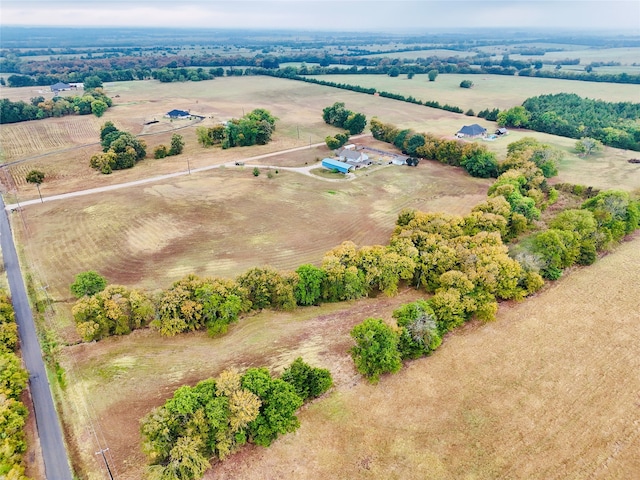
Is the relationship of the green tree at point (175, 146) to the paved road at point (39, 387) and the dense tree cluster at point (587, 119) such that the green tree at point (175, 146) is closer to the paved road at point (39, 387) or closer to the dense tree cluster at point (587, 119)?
the paved road at point (39, 387)

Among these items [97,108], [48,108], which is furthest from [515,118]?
[48,108]

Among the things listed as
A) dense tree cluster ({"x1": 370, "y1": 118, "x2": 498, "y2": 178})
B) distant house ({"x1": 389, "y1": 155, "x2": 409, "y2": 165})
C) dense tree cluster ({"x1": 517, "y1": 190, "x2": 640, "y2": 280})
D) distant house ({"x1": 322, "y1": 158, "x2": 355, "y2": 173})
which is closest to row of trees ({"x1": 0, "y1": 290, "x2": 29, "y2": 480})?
dense tree cluster ({"x1": 517, "y1": 190, "x2": 640, "y2": 280})

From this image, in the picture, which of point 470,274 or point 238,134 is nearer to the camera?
point 470,274

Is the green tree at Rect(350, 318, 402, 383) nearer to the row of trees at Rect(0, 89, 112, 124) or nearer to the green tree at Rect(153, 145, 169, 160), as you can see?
the green tree at Rect(153, 145, 169, 160)

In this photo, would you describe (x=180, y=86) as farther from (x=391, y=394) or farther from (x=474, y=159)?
(x=391, y=394)

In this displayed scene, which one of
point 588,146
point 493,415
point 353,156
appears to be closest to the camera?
point 493,415

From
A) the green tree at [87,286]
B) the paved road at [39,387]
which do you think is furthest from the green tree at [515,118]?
the paved road at [39,387]

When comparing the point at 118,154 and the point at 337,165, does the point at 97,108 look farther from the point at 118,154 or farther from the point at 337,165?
the point at 337,165
